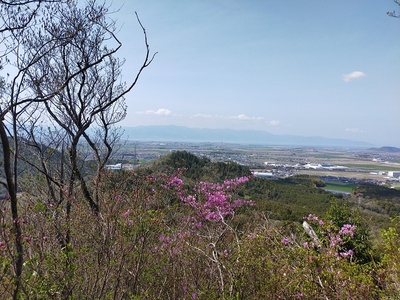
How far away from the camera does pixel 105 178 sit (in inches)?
179

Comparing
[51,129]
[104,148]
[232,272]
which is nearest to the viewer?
[232,272]

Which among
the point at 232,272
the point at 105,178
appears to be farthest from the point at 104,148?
the point at 232,272

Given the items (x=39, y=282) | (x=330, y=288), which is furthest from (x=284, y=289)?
(x=39, y=282)

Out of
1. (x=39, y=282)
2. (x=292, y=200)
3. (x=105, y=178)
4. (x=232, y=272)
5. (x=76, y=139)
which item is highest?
(x=76, y=139)

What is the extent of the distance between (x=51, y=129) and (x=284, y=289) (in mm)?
5703

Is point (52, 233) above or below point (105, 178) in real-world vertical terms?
below

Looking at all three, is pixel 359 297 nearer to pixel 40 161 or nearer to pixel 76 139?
pixel 76 139

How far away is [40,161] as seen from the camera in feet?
19.8

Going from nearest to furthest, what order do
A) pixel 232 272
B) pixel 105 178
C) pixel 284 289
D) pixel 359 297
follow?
pixel 359 297
pixel 284 289
pixel 232 272
pixel 105 178

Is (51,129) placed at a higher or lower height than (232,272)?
higher

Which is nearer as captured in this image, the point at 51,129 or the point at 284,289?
the point at 284,289

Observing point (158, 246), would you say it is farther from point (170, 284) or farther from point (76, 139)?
point (76, 139)

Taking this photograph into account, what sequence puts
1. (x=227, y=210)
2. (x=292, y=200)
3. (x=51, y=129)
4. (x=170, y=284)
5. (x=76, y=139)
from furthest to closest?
1. (x=292, y=200)
2. (x=227, y=210)
3. (x=51, y=129)
4. (x=76, y=139)
5. (x=170, y=284)

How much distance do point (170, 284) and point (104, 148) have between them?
4.24 meters
